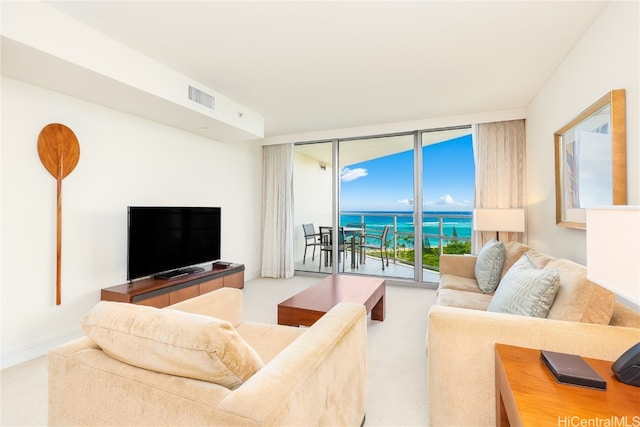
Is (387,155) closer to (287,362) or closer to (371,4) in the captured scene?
(371,4)

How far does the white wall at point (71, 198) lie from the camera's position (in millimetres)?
2289

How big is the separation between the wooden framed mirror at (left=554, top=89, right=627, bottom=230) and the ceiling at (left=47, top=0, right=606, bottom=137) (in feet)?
2.26

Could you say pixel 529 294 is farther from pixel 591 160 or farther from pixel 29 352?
pixel 29 352

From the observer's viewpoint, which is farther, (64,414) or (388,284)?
(388,284)

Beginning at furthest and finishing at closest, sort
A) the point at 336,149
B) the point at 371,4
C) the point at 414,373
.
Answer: the point at 336,149 → the point at 414,373 → the point at 371,4

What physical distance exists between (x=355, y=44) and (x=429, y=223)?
10.4 ft

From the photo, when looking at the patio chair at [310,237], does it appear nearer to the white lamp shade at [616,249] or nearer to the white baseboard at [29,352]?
the white baseboard at [29,352]

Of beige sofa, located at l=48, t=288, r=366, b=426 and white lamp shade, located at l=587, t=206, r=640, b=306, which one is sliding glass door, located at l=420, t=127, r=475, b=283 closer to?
white lamp shade, located at l=587, t=206, r=640, b=306

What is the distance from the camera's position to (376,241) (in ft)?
18.9

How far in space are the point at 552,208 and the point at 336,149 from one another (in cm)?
310

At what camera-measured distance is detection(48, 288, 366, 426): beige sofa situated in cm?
83

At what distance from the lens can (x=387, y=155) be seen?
19.7ft

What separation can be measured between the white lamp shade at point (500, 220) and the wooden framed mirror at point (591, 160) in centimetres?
78

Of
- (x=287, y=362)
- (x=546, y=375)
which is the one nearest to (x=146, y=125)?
(x=287, y=362)
